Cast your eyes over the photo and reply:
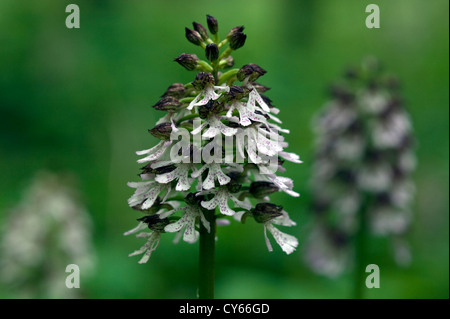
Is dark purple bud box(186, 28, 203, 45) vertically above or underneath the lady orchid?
above

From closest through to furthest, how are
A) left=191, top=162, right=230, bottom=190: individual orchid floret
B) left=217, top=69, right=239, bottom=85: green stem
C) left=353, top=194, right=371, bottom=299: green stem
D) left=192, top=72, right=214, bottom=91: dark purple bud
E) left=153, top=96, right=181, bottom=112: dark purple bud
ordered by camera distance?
left=191, top=162, right=230, bottom=190: individual orchid floret
left=192, top=72, right=214, bottom=91: dark purple bud
left=153, top=96, right=181, bottom=112: dark purple bud
left=217, top=69, right=239, bottom=85: green stem
left=353, top=194, right=371, bottom=299: green stem

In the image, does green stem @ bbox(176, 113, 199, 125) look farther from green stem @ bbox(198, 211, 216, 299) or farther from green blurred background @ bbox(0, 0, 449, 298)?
green blurred background @ bbox(0, 0, 449, 298)

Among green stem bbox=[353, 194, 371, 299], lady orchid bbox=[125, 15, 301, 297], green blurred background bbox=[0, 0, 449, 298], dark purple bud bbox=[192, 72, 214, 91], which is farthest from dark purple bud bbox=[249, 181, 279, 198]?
green blurred background bbox=[0, 0, 449, 298]

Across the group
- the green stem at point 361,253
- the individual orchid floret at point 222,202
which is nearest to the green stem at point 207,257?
the individual orchid floret at point 222,202

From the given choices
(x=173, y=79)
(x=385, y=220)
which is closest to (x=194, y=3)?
(x=173, y=79)

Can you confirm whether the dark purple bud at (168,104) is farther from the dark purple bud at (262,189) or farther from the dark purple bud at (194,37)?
the dark purple bud at (262,189)
